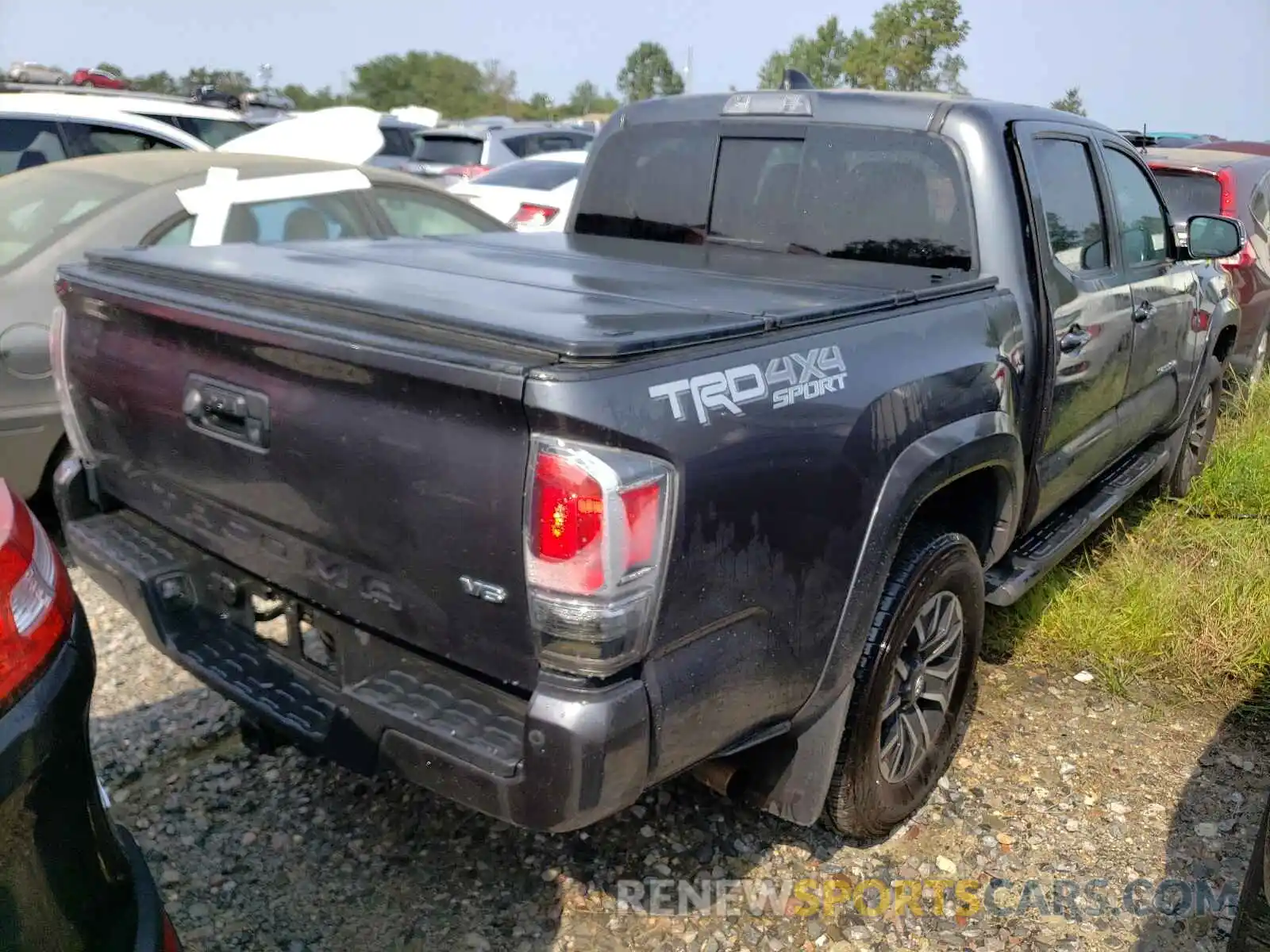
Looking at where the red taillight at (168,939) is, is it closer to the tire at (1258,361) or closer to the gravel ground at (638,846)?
the gravel ground at (638,846)

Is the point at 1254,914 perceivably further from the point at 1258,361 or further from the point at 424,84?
the point at 424,84

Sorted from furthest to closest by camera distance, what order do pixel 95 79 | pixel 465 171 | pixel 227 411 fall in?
pixel 95 79 → pixel 465 171 → pixel 227 411

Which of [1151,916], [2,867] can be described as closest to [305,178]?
[2,867]

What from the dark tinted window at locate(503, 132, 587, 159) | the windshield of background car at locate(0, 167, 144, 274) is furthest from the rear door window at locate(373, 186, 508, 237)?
the dark tinted window at locate(503, 132, 587, 159)

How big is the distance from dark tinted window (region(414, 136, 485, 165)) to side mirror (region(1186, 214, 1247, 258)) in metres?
12.1

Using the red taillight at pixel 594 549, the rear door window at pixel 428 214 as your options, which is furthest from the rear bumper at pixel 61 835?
the rear door window at pixel 428 214

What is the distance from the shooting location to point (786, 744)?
2494 millimetres

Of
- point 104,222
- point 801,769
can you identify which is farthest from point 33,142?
point 801,769

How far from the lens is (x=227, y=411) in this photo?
7.64ft

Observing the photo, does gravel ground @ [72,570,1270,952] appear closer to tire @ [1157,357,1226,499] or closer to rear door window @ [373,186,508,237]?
tire @ [1157,357,1226,499]

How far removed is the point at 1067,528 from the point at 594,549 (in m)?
2.61

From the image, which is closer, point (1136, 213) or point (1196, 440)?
point (1136, 213)

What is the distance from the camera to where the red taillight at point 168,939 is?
1889 millimetres

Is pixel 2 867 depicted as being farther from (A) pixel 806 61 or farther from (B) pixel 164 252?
(A) pixel 806 61
